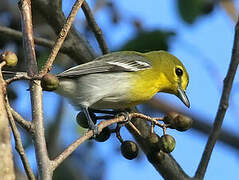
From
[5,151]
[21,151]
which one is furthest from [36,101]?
[5,151]

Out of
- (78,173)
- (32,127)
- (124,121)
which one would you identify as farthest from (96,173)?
(32,127)

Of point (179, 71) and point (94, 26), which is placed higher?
point (94, 26)

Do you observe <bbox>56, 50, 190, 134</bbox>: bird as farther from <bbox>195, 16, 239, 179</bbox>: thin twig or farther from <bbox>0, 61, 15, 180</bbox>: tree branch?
<bbox>0, 61, 15, 180</bbox>: tree branch

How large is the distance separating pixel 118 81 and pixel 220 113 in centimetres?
142

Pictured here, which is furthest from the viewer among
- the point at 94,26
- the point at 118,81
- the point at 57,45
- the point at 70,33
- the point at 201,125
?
the point at 201,125

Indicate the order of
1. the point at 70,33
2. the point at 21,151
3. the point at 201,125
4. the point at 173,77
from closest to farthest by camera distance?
the point at 21,151
the point at 70,33
the point at 173,77
the point at 201,125

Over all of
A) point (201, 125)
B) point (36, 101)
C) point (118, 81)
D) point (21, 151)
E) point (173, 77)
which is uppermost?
point (36, 101)

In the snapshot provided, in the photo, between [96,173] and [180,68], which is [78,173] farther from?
[180,68]

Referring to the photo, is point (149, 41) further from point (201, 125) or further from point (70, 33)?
point (201, 125)

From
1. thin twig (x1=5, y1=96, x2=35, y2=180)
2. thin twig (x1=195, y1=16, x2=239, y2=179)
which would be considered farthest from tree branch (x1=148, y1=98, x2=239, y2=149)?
thin twig (x1=5, y1=96, x2=35, y2=180)

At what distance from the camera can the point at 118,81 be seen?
515cm

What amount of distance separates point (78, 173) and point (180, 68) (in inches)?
82.6

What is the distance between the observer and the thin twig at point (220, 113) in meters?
4.00

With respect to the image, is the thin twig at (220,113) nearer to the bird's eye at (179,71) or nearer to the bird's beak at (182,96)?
the bird's beak at (182,96)
